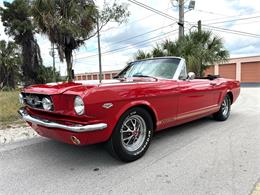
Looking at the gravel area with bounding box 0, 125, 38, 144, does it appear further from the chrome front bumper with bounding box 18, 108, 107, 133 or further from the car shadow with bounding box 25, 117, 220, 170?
the chrome front bumper with bounding box 18, 108, 107, 133

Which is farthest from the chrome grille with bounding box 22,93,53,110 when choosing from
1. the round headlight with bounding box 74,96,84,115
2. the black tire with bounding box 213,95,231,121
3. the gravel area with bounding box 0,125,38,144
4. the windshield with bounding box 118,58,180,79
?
the black tire with bounding box 213,95,231,121

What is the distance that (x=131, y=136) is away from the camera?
3.62m

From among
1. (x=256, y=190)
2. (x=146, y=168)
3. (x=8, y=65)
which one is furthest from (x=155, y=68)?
(x=8, y=65)

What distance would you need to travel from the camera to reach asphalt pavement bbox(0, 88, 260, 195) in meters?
2.81

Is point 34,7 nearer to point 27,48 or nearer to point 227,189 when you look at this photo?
point 227,189

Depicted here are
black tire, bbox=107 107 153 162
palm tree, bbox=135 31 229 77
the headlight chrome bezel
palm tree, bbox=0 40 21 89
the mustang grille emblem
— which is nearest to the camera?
the headlight chrome bezel

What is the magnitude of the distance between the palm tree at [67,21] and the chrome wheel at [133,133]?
731cm

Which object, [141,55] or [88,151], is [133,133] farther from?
[141,55]

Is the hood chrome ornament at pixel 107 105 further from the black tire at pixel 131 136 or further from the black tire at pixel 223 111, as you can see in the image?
the black tire at pixel 223 111

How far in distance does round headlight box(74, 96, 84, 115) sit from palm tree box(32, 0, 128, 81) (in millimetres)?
7718

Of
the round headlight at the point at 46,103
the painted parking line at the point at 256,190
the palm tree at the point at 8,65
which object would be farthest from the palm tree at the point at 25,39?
the painted parking line at the point at 256,190

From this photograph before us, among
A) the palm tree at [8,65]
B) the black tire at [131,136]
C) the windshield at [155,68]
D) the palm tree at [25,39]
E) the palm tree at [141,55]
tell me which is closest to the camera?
the black tire at [131,136]

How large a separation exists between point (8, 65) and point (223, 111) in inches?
1315

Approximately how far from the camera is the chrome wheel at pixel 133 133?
354 centimetres
